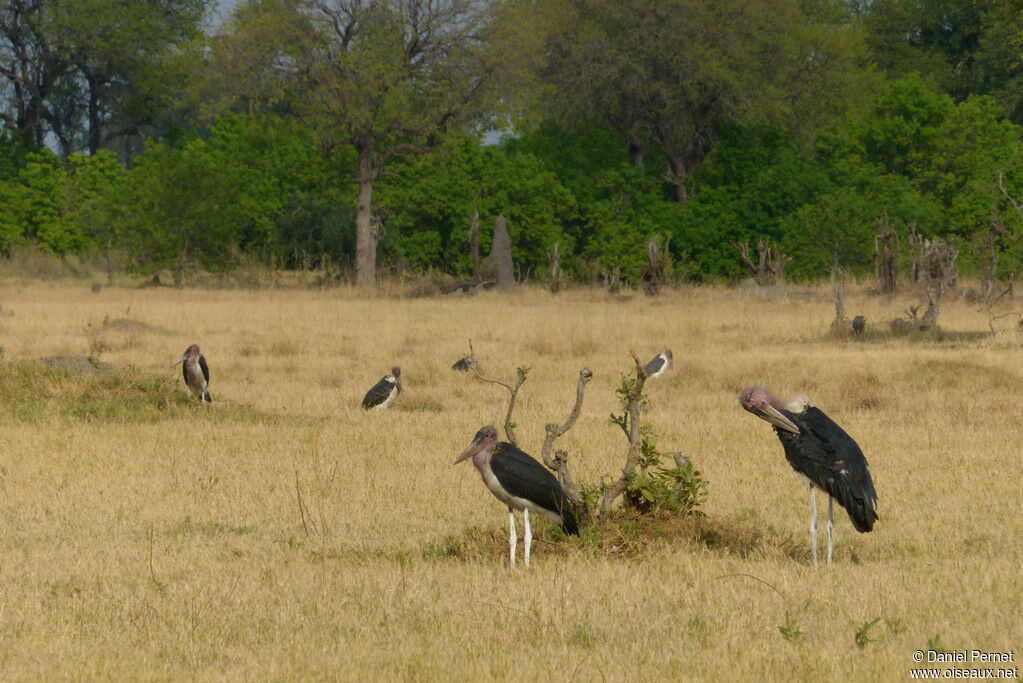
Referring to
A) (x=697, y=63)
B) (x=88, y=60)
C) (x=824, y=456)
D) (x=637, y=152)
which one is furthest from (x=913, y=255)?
(x=88, y=60)

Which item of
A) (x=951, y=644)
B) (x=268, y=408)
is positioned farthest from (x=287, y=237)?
(x=951, y=644)

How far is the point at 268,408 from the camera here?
14.1 meters

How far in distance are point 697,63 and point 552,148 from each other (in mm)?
7780

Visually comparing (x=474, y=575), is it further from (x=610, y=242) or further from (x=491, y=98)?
(x=610, y=242)

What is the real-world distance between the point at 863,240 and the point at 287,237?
60.5 feet

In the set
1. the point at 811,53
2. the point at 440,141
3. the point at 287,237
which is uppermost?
the point at 811,53

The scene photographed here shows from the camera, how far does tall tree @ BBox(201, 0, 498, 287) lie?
3434cm

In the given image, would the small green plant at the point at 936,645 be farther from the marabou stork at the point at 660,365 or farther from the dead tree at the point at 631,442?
the marabou stork at the point at 660,365

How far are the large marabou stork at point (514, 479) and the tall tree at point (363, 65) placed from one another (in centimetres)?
2840

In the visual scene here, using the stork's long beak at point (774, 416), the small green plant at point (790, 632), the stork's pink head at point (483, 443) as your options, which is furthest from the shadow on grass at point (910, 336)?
the small green plant at point (790, 632)

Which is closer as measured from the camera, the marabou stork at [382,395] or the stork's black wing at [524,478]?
the stork's black wing at [524,478]

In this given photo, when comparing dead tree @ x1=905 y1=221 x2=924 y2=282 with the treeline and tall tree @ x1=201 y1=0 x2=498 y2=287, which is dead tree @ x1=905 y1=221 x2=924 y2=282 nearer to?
the treeline

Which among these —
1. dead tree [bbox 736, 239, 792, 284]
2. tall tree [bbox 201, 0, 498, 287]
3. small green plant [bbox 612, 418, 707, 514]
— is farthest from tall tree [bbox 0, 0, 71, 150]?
small green plant [bbox 612, 418, 707, 514]

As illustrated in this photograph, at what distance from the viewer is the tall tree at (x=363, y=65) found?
113 feet
